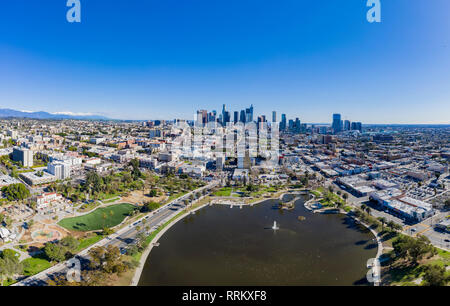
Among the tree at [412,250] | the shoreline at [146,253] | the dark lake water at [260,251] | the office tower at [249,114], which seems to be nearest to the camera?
the shoreline at [146,253]

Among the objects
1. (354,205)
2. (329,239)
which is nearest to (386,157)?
(354,205)

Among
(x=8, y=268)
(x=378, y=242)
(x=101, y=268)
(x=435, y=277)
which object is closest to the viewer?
(x=435, y=277)

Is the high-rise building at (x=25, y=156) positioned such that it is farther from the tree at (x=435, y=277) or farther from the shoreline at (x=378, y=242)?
the tree at (x=435, y=277)

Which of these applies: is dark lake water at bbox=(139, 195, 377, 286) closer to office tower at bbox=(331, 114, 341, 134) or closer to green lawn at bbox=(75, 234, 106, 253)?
green lawn at bbox=(75, 234, 106, 253)

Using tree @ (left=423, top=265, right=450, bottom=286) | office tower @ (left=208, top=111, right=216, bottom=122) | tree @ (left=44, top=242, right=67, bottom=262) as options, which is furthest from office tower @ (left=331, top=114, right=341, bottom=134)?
tree @ (left=44, top=242, right=67, bottom=262)

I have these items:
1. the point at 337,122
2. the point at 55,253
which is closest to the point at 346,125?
the point at 337,122

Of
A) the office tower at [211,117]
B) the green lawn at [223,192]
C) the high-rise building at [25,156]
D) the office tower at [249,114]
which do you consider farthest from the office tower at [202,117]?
the green lawn at [223,192]

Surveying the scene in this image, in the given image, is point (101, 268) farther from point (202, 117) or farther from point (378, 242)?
point (202, 117)
